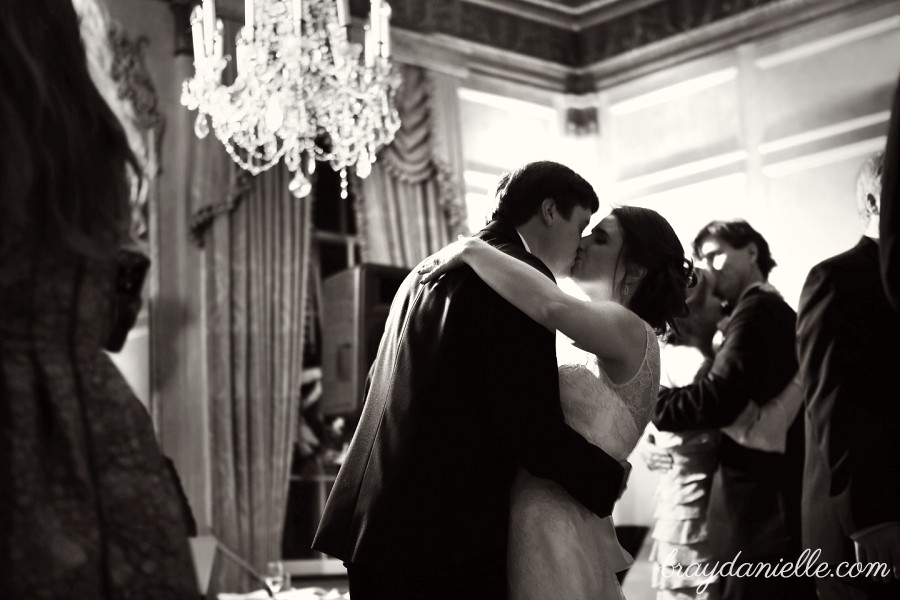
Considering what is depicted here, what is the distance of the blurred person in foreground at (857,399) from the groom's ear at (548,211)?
0.59 m

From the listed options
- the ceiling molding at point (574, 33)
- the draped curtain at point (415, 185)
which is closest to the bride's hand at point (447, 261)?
the draped curtain at point (415, 185)

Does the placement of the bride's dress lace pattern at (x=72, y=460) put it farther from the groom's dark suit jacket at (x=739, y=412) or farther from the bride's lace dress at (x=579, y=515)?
the groom's dark suit jacket at (x=739, y=412)

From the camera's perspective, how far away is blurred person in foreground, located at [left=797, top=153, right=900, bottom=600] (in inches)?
91.2

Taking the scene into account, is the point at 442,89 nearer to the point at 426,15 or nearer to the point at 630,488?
the point at 426,15

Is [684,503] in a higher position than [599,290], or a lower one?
lower

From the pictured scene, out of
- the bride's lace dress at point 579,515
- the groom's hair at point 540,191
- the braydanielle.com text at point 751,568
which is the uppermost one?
the groom's hair at point 540,191

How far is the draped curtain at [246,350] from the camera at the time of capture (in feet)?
19.4

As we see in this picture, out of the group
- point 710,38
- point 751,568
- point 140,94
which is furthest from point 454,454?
point 710,38

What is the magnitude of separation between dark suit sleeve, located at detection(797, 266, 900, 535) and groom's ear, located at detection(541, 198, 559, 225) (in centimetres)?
59

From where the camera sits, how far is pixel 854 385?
238cm

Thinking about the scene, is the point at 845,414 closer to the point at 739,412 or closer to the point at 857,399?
the point at 857,399

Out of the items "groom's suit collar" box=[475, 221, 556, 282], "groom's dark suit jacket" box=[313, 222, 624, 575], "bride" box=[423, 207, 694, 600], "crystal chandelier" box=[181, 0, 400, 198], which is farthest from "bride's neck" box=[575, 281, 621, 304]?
"crystal chandelier" box=[181, 0, 400, 198]

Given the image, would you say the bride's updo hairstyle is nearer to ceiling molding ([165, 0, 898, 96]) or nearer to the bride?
the bride

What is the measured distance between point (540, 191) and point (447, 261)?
0.88 ft
